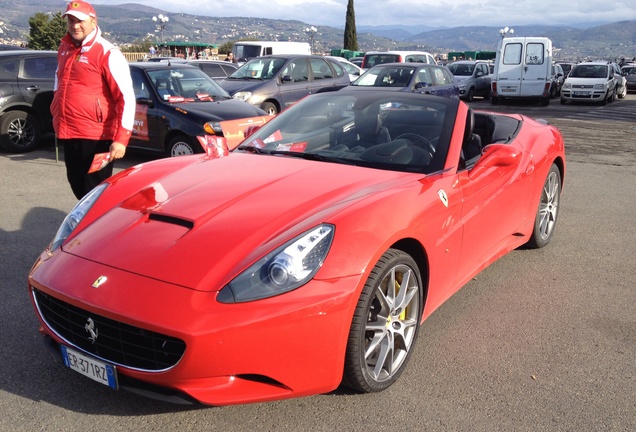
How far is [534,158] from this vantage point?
4.62 meters

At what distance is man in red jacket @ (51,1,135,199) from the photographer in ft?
14.3

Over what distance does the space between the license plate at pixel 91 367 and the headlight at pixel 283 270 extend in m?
0.56

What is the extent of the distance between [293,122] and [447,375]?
2.02m

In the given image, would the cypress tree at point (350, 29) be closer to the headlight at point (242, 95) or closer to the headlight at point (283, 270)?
the headlight at point (242, 95)

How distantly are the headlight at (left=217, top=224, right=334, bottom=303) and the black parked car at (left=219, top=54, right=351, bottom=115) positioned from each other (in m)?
9.60

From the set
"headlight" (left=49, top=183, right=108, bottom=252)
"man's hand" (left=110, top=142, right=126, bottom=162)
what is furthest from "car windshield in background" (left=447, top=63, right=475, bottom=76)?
"headlight" (left=49, top=183, right=108, bottom=252)

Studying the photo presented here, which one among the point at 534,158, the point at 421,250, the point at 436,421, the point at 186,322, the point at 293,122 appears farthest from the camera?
the point at 534,158

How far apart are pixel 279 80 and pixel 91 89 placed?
8656mm

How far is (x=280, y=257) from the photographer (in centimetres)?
258

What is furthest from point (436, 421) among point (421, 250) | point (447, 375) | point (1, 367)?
point (1, 367)

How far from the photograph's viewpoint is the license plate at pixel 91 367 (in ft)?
8.22

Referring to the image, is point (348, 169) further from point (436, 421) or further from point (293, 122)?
point (436, 421)

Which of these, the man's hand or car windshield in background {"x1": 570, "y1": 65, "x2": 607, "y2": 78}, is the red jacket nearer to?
the man's hand

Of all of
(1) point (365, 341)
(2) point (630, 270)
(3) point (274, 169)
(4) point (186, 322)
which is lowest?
(2) point (630, 270)
